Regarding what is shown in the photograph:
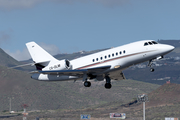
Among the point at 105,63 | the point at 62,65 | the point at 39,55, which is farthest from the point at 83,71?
the point at 39,55

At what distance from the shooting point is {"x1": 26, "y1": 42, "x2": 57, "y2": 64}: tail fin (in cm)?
5187

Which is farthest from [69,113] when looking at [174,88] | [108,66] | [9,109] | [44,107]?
[108,66]

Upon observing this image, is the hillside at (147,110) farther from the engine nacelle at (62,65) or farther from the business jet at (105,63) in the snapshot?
the engine nacelle at (62,65)

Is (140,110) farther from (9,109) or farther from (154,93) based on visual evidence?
(9,109)

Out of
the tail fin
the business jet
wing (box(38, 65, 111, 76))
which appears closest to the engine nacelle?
the business jet

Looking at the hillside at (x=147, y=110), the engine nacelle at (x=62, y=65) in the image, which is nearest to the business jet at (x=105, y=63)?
the engine nacelle at (x=62, y=65)

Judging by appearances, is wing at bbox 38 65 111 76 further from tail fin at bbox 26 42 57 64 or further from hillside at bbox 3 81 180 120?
hillside at bbox 3 81 180 120

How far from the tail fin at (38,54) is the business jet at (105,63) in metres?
0.67

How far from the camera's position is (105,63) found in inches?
1756

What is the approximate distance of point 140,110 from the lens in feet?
472

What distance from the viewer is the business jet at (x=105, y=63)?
42.8 m

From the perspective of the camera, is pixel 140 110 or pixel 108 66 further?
pixel 140 110

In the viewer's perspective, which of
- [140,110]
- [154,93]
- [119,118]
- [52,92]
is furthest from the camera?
[52,92]

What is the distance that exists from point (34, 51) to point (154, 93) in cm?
12114
